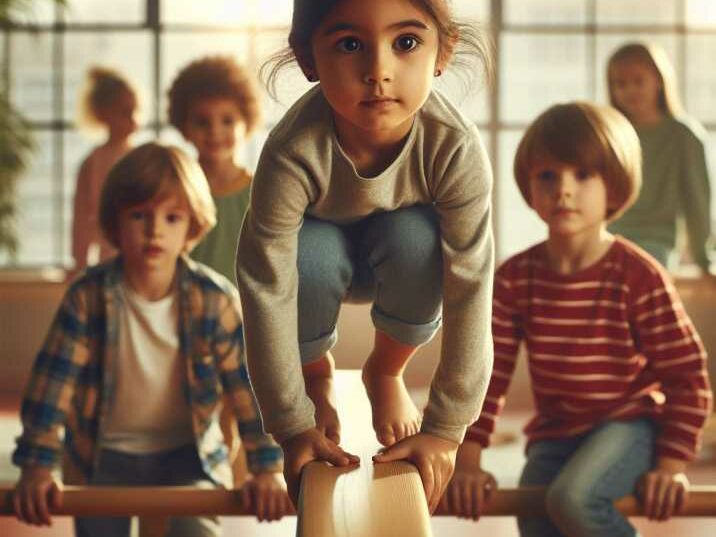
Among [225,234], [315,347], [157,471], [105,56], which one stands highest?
[105,56]

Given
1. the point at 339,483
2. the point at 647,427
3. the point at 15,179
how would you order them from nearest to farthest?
the point at 339,483 < the point at 647,427 < the point at 15,179

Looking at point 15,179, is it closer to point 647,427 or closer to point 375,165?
point 647,427

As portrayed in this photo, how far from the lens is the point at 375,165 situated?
2.85ft

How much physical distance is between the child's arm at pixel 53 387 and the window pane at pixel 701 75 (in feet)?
14.4

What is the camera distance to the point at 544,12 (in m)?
5.80

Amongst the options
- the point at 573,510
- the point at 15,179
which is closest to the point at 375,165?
the point at 573,510

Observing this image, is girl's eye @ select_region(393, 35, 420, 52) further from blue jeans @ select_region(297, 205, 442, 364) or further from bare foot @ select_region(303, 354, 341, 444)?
bare foot @ select_region(303, 354, 341, 444)

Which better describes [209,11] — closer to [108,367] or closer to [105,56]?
[105,56]

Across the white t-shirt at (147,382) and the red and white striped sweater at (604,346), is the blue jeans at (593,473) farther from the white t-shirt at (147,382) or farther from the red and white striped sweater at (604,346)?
the white t-shirt at (147,382)

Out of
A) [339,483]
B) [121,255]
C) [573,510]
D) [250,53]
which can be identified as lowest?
[573,510]

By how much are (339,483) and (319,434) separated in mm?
106

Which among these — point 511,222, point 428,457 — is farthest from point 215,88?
point 511,222

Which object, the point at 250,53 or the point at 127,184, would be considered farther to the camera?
the point at 250,53

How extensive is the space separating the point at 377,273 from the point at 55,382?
2.89 ft
